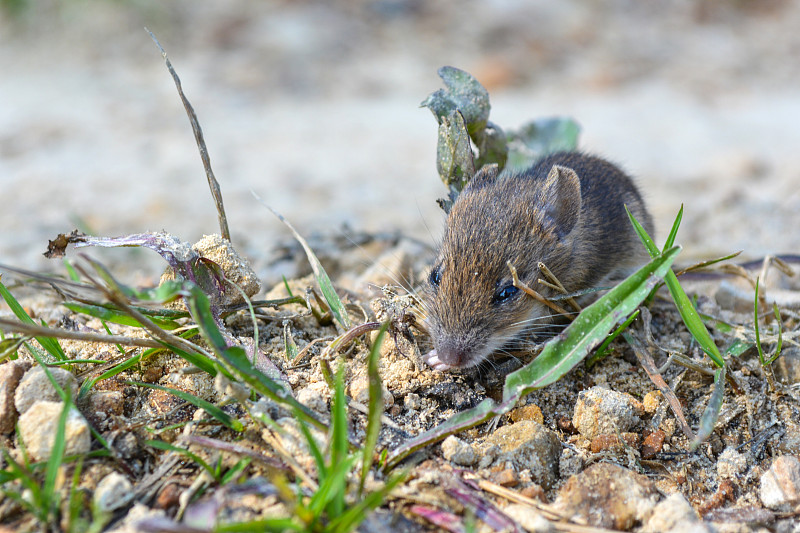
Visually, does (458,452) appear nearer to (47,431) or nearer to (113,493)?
(113,493)

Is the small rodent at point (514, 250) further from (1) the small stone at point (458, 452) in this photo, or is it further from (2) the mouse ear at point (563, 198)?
(1) the small stone at point (458, 452)

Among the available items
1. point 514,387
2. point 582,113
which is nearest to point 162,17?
point 582,113

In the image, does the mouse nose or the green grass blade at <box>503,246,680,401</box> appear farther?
the mouse nose

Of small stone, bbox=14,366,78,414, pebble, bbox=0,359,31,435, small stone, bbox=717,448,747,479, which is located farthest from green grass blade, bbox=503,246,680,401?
pebble, bbox=0,359,31,435

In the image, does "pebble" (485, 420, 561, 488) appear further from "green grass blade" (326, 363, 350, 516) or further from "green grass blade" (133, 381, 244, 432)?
"green grass blade" (133, 381, 244, 432)

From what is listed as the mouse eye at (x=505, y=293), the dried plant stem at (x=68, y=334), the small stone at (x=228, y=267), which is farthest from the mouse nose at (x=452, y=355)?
the dried plant stem at (x=68, y=334)

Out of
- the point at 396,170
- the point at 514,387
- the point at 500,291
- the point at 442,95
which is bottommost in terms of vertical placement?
the point at 514,387

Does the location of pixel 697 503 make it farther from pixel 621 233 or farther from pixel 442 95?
pixel 442 95
